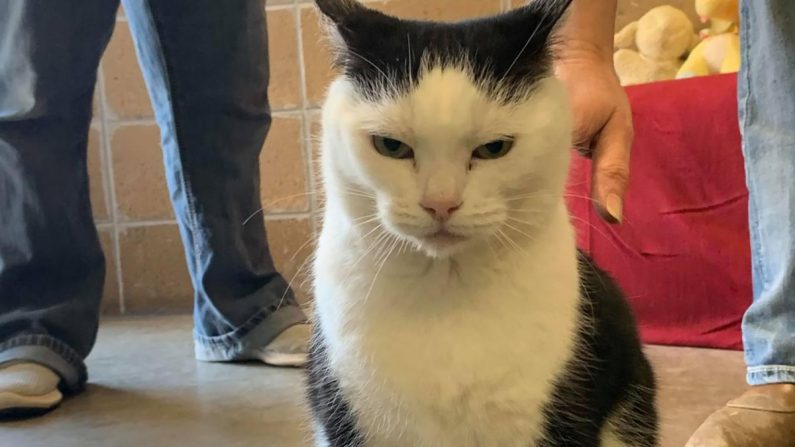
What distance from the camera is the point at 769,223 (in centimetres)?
106

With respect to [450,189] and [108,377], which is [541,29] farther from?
[108,377]

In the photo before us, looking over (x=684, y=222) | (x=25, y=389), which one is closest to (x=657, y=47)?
(x=684, y=222)

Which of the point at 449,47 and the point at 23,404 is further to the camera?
the point at 23,404

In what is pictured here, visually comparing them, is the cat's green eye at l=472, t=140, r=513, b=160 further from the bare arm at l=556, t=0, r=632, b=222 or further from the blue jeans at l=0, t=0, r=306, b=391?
the blue jeans at l=0, t=0, r=306, b=391

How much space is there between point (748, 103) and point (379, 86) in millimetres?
593

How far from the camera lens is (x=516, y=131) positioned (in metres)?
0.72

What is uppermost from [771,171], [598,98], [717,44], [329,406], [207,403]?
[717,44]

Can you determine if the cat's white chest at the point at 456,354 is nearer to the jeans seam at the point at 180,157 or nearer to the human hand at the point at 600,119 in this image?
the human hand at the point at 600,119

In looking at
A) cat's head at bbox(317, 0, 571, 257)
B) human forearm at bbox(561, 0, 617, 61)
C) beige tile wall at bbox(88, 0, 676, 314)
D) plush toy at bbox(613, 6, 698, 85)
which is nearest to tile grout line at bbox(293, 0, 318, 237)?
beige tile wall at bbox(88, 0, 676, 314)

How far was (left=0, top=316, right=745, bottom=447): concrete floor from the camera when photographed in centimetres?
119

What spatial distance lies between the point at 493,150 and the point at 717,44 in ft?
4.48

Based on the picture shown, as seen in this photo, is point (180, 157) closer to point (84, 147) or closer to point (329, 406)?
point (84, 147)

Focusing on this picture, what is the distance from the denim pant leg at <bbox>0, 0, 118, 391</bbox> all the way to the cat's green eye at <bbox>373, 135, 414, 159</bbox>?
0.86 meters

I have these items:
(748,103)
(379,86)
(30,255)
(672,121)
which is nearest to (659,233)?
(672,121)
